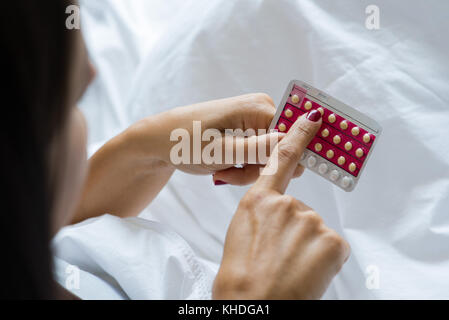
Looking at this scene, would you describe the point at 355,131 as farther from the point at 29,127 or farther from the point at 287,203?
the point at 29,127

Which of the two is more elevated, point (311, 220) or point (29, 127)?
point (29, 127)

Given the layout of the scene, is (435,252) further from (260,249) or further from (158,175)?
(158,175)

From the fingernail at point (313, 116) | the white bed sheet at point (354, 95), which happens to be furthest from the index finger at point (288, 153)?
the white bed sheet at point (354, 95)

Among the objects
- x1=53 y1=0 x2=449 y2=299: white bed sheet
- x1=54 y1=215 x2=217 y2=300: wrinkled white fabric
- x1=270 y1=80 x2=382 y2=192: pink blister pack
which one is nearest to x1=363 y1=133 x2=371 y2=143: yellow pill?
x1=270 y1=80 x2=382 y2=192: pink blister pack

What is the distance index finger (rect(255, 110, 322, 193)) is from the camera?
0.46 metres

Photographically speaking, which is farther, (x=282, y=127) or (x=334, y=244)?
(x=282, y=127)

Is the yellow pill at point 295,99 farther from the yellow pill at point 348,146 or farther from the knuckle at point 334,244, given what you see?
the knuckle at point 334,244

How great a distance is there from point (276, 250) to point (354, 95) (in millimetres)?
293

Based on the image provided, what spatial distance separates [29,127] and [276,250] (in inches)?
9.5

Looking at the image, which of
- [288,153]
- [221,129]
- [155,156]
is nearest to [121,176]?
[155,156]

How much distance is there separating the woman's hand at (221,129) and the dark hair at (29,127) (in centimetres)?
29

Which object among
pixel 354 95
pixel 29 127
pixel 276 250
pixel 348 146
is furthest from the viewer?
pixel 354 95

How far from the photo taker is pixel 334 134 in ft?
1.74

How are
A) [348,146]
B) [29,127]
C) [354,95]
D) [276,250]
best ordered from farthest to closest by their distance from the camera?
[354,95] < [348,146] < [276,250] < [29,127]
